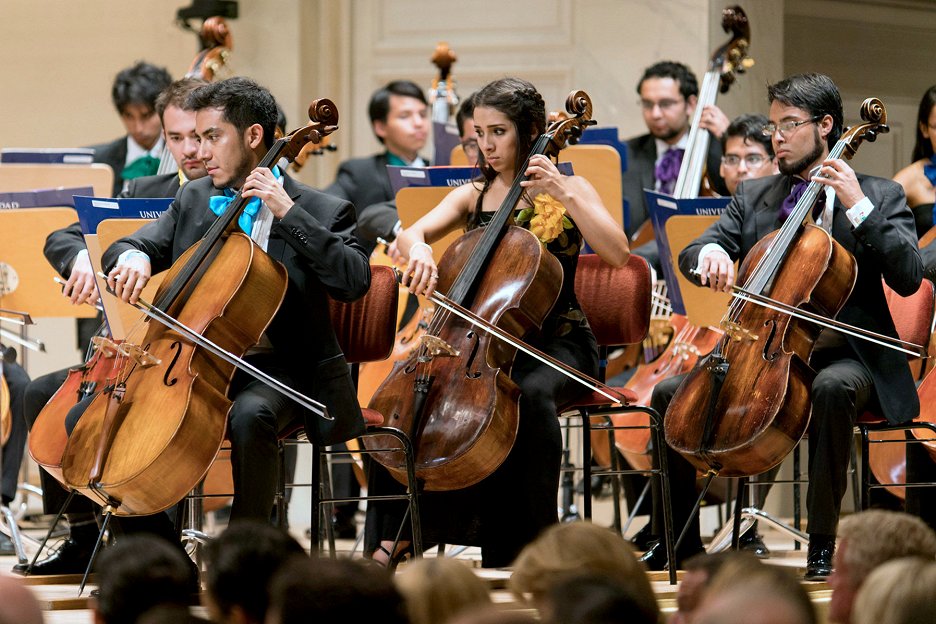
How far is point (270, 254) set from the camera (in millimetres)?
3262

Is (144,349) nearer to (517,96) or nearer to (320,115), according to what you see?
(320,115)

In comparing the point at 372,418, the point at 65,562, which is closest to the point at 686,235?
the point at 372,418

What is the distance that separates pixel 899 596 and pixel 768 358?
5.32ft

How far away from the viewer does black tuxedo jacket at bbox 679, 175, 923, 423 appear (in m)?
3.42

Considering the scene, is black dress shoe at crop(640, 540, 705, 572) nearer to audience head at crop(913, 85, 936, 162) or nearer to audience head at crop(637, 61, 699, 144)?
audience head at crop(913, 85, 936, 162)

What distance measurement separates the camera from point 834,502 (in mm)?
3373

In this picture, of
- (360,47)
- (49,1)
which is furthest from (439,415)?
(49,1)

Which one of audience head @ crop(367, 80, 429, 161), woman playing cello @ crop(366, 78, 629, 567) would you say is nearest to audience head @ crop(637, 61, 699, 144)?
audience head @ crop(367, 80, 429, 161)

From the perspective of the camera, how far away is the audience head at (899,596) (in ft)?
5.56

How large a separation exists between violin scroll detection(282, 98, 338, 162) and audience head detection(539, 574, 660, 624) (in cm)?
166

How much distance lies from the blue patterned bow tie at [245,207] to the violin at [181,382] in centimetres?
10

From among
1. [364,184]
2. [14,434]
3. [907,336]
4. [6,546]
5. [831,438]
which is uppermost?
[364,184]

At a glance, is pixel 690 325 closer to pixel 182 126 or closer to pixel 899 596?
pixel 182 126

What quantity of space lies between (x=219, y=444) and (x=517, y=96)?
3.73 feet
